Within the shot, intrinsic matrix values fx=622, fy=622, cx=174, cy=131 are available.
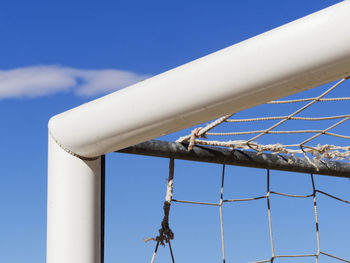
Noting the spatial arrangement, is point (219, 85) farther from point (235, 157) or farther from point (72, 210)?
point (235, 157)

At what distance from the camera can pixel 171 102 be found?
850mm

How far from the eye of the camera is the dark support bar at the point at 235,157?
130cm

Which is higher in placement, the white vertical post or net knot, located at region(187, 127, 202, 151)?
net knot, located at region(187, 127, 202, 151)

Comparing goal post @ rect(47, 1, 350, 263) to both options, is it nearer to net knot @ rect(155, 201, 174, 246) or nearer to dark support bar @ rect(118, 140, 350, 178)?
dark support bar @ rect(118, 140, 350, 178)

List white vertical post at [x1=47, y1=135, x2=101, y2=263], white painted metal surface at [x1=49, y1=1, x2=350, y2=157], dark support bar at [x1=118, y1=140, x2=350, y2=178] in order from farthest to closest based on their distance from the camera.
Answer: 1. dark support bar at [x1=118, y1=140, x2=350, y2=178]
2. white vertical post at [x1=47, y1=135, x2=101, y2=263]
3. white painted metal surface at [x1=49, y1=1, x2=350, y2=157]

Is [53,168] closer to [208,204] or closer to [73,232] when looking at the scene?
[73,232]

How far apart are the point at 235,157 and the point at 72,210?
57 centimetres

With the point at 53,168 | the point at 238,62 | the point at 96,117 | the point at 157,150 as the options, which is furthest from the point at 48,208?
the point at 238,62

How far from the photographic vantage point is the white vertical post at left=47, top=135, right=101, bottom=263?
100 cm

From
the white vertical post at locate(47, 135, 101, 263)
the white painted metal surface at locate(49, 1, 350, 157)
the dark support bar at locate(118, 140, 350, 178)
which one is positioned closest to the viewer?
the white painted metal surface at locate(49, 1, 350, 157)

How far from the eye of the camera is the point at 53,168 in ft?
3.38

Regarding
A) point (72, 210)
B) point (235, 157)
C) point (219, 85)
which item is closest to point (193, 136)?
point (235, 157)

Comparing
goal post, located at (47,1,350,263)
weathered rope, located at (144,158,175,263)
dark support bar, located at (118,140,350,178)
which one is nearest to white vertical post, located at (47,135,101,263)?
goal post, located at (47,1,350,263)

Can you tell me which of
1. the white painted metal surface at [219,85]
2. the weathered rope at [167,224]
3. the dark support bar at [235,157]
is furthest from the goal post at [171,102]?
the weathered rope at [167,224]
